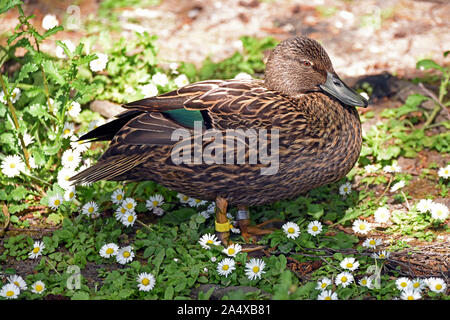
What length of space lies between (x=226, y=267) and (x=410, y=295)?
113 centimetres

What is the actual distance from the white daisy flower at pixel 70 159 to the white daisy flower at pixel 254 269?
167 centimetres

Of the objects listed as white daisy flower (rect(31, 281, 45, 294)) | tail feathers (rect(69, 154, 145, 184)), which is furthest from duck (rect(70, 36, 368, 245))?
white daisy flower (rect(31, 281, 45, 294))

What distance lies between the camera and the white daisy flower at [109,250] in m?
3.90

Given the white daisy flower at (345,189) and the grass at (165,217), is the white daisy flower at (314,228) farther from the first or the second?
the white daisy flower at (345,189)

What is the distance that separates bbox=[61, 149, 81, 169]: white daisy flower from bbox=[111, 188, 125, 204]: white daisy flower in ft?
1.32

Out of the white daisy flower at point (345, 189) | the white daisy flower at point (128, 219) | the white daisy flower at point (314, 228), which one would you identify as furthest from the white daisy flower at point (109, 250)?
the white daisy flower at point (345, 189)

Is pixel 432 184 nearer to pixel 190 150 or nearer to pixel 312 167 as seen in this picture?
pixel 312 167

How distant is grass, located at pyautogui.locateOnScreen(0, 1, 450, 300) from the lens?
3645 millimetres

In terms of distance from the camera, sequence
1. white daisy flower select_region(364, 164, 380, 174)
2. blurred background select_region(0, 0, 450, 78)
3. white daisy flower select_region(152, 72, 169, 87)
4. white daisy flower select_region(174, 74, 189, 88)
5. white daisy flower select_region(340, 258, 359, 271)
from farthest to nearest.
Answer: blurred background select_region(0, 0, 450, 78), white daisy flower select_region(174, 74, 189, 88), white daisy flower select_region(152, 72, 169, 87), white daisy flower select_region(364, 164, 380, 174), white daisy flower select_region(340, 258, 359, 271)

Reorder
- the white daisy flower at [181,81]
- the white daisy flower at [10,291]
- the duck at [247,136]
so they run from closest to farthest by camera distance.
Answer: the white daisy flower at [10,291]
the duck at [247,136]
the white daisy flower at [181,81]

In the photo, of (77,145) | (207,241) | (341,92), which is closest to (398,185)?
(341,92)

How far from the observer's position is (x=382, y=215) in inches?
166

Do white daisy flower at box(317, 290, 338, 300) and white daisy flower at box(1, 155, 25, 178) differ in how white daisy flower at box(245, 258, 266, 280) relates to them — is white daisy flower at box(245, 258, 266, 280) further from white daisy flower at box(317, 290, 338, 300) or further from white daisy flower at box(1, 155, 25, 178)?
white daisy flower at box(1, 155, 25, 178)

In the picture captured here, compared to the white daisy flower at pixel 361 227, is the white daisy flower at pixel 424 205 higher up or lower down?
higher up
